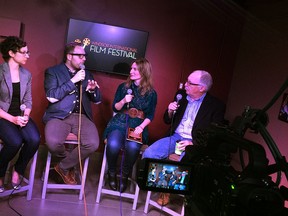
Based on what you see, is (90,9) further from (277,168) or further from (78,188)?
(277,168)

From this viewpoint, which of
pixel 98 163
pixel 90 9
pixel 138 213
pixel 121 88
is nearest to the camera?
pixel 138 213

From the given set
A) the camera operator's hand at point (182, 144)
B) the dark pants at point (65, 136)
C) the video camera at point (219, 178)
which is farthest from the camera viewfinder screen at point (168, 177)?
the dark pants at point (65, 136)

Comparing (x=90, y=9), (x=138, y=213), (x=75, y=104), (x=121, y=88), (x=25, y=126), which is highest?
(x=90, y=9)

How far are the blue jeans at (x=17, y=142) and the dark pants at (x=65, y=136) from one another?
13 cm

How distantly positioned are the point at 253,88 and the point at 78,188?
2101 millimetres

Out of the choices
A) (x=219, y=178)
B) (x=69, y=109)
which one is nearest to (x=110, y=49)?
(x=69, y=109)

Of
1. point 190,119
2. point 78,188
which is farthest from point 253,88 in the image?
point 78,188

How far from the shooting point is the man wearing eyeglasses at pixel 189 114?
296 cm

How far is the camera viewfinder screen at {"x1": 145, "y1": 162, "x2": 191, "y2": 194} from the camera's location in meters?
1.20

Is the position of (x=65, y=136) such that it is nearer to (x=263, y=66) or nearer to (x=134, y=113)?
(x=134, y=113)

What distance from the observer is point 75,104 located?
3.11 m

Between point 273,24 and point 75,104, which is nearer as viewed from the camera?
point 75,104

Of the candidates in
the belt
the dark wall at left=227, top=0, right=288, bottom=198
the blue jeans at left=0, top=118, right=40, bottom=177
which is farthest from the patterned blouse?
the dark wall at left=227, top=0, right=288, bottom=198

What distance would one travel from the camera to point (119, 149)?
3014 millimetres
